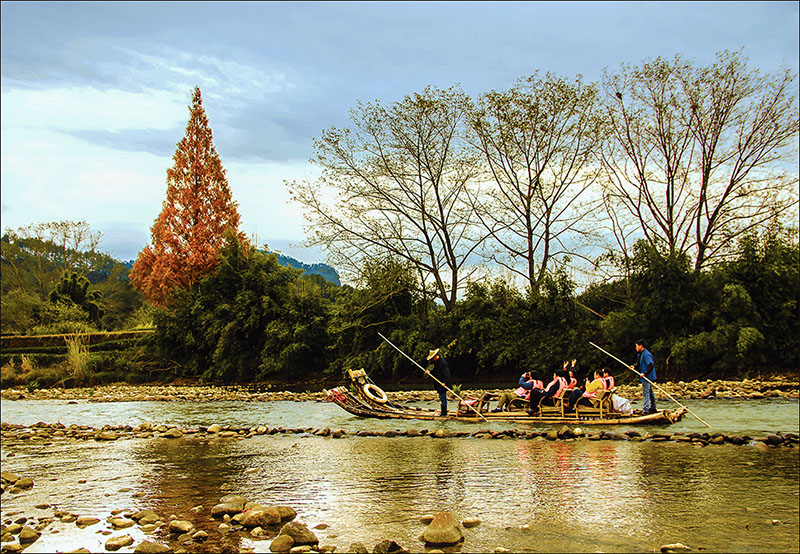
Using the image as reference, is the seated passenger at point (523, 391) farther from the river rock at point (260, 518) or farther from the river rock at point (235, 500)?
the river rock at point (260, 518)

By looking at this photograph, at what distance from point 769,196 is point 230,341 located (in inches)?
1088

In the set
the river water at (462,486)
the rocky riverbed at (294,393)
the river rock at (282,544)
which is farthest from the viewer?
the rocky riverbed at (294,393)

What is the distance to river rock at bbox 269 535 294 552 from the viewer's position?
5985mm

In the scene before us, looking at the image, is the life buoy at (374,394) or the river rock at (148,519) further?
Answer: the life buoy at (374,394)

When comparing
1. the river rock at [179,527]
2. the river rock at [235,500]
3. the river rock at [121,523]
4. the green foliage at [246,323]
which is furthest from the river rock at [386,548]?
the green foliage at [246,323]

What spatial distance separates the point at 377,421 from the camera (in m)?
17.3

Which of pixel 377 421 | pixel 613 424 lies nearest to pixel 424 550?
pixel 613 424

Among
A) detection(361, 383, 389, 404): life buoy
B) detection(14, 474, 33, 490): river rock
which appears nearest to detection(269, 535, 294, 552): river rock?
detection(14, 474, 33, 490): river rock

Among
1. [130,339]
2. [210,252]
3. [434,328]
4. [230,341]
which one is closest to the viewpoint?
[434,328]

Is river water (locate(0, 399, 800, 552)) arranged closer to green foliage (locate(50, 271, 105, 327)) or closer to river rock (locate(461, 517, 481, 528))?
river rock (locate(461, 517, 481, 528))

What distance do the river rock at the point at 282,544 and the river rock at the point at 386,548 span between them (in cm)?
81

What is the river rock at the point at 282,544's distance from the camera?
599 centimetres

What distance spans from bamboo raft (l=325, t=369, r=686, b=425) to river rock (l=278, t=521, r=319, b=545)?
9455 mm

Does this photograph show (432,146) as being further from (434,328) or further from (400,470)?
(400,470)
